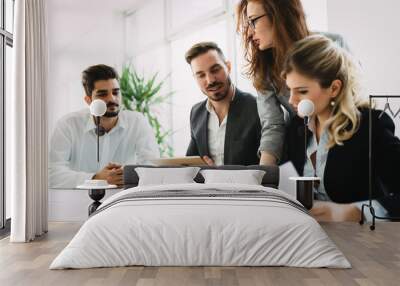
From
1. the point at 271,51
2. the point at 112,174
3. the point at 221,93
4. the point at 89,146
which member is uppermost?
the point at 271,51

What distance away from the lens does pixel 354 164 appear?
22.1 ft

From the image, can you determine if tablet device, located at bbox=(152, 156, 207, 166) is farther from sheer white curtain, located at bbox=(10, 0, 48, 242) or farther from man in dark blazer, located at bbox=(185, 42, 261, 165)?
sheer white curtain, located at bbox=(10, 0, 48, 242)

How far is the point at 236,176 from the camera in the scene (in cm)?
636

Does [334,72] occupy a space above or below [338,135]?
above

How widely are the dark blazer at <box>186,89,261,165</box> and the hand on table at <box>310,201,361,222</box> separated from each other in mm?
960

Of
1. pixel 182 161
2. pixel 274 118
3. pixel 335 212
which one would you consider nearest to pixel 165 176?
pixel 182 161

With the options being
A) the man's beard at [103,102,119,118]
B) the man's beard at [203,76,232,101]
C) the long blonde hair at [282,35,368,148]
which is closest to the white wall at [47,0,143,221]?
the man's beard at [103,102,119,118]

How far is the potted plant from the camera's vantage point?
7145 millimetres

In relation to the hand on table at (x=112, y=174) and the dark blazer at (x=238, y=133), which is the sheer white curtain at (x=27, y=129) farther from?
the dark blazer at (x=238, y=133)

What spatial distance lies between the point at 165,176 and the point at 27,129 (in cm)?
166

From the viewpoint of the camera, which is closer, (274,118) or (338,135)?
(338,135)

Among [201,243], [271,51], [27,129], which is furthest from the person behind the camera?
[271,51]

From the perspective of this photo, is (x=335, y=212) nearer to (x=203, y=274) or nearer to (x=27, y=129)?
(x=203, y=274)

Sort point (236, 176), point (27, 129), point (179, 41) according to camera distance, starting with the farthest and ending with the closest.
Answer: point (179, 41), point (236, 176), point (27, 129)
